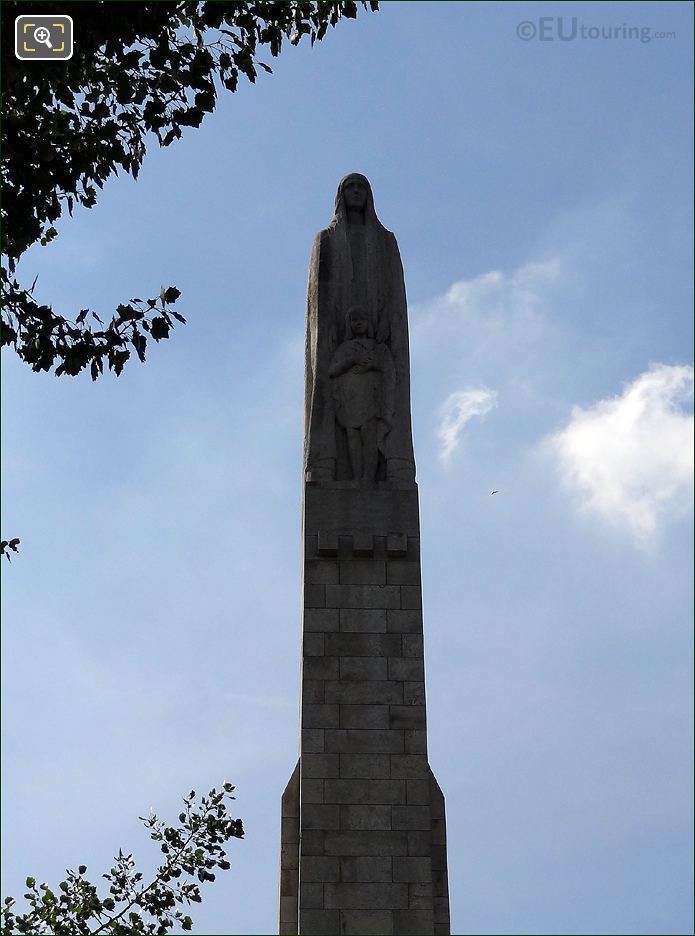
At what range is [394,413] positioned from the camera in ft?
57.6

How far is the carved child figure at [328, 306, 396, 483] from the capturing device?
17312mm

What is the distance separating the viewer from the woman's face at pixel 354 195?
Answer: 1902 cm

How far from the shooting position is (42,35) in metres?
10.6

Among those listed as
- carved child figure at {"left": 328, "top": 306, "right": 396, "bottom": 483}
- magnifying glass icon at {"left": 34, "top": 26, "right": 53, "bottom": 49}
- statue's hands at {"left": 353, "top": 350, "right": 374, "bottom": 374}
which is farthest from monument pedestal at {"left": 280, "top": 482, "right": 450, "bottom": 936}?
magnifying glass icon at {"left": 34, "top": 26, "right": 53, "bottom": 49}

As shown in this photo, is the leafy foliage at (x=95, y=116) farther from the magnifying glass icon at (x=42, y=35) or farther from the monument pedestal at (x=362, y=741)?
the monument pedestal at (x=362, y=741)

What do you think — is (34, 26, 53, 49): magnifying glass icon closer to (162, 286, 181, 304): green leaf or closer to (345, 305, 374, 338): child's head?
(162, 286, 181, 304): green leaf

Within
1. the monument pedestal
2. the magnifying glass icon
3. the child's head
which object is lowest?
the monument pedestal

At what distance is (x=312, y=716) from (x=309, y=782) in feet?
2.74

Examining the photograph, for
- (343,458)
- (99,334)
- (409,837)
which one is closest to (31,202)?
(99,334)

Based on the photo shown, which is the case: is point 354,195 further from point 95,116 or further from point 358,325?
point 95,116

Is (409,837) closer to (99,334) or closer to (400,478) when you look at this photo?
(400,478)

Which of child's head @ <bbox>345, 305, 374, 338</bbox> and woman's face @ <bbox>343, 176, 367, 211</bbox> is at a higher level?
woman's face @ <bbox>343, 176, 367, 211</bbox>

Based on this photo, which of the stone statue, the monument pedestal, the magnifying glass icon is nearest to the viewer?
the magnifying glass icon

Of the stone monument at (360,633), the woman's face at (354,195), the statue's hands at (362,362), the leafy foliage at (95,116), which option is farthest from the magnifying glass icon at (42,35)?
the woman's face at (354,195)
